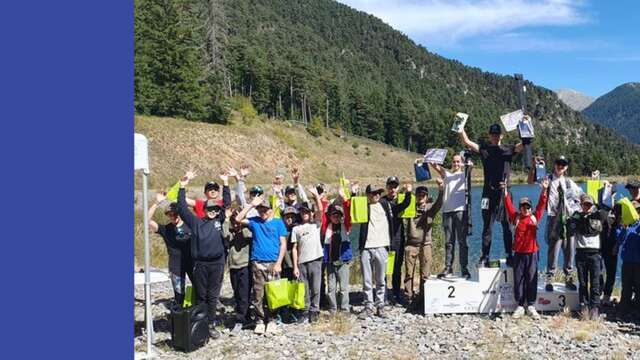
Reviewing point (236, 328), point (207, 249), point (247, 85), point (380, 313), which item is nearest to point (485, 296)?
point (380, 313)

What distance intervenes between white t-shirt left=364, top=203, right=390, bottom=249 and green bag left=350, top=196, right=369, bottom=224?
0.11 metres

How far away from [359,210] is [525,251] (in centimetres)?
277

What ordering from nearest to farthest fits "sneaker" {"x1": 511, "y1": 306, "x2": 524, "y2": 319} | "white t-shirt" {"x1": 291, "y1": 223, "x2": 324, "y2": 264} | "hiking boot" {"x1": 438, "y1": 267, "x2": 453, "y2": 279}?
"white t-shirt" {"x1": 291, "y1": 223, "x2": 324, "y2": 264} < "sneaker" {"x1": 511, "y1": 306, "x2": 524, "y2": 319} < "hiking boot" {"x1": 438, "y1": 267, "x2": 453, "y2": 279}

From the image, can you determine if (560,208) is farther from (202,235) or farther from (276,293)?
(202,235)

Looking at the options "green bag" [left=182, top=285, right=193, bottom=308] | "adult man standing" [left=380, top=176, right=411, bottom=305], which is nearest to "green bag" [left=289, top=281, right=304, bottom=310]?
"green bag" [left=182, top=285, right=193, bottom=308]

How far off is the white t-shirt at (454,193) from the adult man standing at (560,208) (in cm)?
142

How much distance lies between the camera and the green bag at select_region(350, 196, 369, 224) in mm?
Answer: 9328

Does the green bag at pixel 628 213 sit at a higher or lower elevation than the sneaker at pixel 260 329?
higher

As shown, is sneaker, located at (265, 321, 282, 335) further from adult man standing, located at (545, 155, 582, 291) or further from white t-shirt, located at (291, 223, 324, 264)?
adult man standing, located at (545, 155, 582, 291)

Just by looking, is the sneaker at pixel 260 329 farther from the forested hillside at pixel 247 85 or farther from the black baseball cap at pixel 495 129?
the forested hillside at pixel 247 85

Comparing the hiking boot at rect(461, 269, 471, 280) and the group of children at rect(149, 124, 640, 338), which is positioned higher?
the group of children at rect(149, 124, 640, 338)

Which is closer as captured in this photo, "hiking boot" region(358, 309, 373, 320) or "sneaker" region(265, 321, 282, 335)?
"sneaker" region(265, 321, 282, 335)

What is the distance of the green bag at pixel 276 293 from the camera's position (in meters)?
8.98

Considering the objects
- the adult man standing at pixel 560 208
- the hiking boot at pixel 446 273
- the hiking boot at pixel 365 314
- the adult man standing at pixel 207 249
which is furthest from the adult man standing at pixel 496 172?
the adult man standing at pixel 207 249
